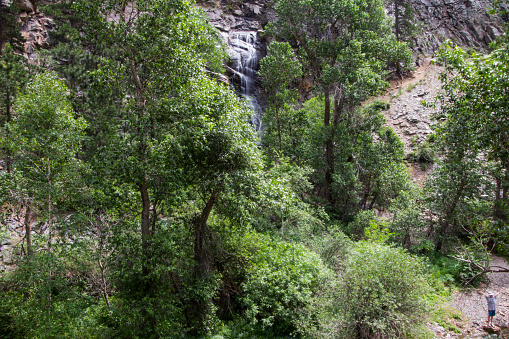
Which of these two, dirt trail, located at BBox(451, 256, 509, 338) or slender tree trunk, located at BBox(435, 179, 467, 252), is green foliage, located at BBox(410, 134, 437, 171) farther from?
dirt trail, located at BBox(451, 256, 509, 338)

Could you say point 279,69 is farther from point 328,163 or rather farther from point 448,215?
point 448,215

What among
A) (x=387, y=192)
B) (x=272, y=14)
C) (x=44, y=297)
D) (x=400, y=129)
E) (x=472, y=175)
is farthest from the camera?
(x=272, y=14)

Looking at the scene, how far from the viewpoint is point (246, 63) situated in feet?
108

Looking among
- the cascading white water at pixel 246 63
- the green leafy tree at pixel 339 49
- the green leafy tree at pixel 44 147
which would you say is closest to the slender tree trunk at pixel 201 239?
the green leafy tree at pixel 44 147

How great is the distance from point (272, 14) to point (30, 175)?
116 feet

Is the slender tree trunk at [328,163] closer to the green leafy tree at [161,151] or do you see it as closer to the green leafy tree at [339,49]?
the green leafy tree at [339,49]

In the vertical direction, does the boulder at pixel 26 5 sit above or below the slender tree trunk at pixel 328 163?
above

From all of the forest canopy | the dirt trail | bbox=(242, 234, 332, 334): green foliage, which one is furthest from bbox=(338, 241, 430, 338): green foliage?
the dirt trail

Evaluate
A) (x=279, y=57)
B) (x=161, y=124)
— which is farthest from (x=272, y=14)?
(x=161, y=124)

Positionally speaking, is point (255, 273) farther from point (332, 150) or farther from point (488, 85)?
point (332, 150)

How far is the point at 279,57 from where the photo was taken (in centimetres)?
2259

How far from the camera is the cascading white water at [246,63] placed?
3152 cm

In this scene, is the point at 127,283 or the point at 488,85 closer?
the point at 488,85

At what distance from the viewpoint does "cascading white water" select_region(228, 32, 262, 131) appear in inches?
1241
